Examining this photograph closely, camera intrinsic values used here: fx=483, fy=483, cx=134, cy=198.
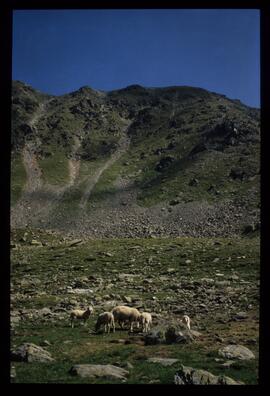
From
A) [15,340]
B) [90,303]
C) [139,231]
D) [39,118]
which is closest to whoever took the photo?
[15,340]

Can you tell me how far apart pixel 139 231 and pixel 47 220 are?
2653cm

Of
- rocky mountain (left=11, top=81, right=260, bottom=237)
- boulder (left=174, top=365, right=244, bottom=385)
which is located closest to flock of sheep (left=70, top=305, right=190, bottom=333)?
boulder (left=174, top=365, right=244, bottom=385)

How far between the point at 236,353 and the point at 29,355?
19.2 ft

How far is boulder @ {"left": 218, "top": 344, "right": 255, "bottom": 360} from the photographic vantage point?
44.8ft

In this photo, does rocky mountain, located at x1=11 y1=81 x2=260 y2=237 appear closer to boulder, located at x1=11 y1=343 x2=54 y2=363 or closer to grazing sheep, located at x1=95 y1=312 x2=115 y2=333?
grazing sheep, located at x1=95 y1=312 x2=115 y2=333

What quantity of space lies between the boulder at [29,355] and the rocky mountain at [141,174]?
61.6 meters

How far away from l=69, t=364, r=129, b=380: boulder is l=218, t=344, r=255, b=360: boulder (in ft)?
11.0

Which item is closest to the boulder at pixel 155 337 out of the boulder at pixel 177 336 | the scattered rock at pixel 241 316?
the boulder at pixel 177 336

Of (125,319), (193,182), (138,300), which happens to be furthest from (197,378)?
(193,182)

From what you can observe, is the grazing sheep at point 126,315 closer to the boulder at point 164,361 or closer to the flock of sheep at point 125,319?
the flock of sheep at point 125,319

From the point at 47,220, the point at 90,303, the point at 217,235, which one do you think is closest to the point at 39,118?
the point at 47,220

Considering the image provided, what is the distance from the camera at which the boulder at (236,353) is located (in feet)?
44.8
